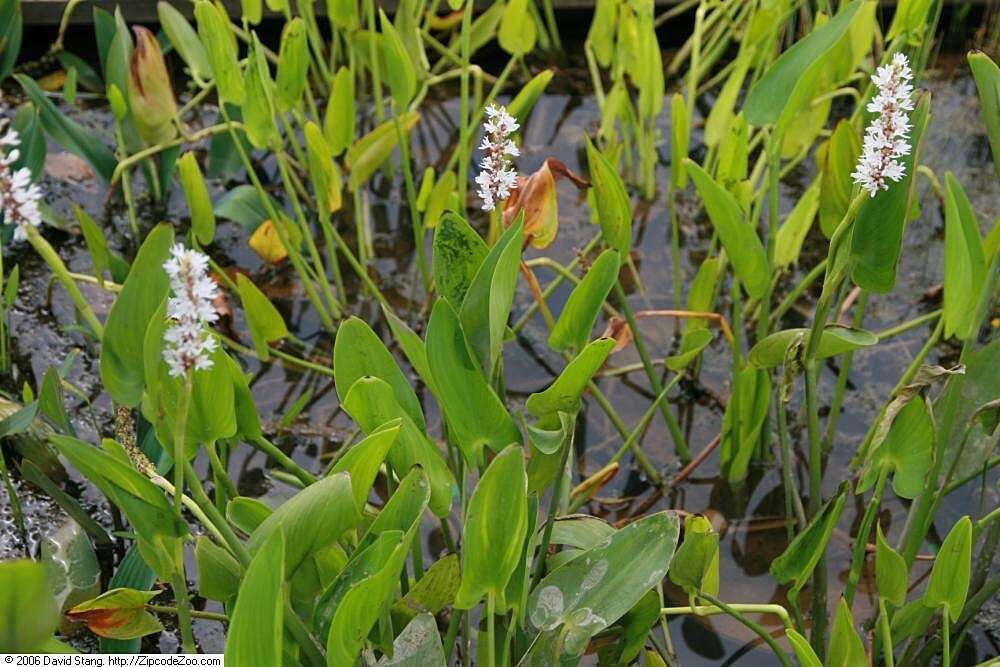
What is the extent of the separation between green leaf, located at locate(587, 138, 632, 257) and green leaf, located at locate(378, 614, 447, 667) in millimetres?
422

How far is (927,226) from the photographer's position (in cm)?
188

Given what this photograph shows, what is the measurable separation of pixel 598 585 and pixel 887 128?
0.40 metres

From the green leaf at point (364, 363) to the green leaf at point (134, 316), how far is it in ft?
0.51

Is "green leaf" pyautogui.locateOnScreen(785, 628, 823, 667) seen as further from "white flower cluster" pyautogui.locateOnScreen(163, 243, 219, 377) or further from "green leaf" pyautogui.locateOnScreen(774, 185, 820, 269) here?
"green leaf" pyautogui.locateOnScreen(774, 185, 820, 269)

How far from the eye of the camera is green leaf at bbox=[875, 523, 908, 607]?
2.96 feet

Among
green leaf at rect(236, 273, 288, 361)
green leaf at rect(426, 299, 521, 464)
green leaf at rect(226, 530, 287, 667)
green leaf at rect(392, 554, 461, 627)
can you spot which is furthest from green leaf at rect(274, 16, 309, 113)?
green leaf at rect(226, 530, 287, 667)

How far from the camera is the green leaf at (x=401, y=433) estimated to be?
2.82 ft

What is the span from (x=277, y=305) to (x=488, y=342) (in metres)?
0.86

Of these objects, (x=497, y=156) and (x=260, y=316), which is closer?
(x=497, y=156)

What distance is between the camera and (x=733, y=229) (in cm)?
107

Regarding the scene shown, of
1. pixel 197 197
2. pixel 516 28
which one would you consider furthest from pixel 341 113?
pixel 516 28

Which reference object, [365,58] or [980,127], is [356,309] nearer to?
[365,58]

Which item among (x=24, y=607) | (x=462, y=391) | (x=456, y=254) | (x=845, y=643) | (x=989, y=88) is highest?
(x=989, y=88)

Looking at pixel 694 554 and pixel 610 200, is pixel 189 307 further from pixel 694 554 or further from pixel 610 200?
pixel 610 200
